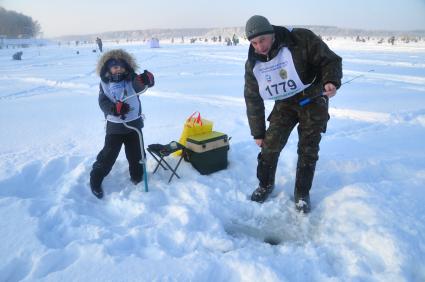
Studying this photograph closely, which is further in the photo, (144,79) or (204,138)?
(204,138)

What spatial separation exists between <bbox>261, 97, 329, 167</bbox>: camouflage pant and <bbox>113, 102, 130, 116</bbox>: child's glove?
1.46 metres

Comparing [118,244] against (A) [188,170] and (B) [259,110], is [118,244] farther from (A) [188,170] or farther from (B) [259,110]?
(B) [259,110]

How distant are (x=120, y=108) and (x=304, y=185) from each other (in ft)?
6.48

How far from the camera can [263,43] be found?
2.72 metres

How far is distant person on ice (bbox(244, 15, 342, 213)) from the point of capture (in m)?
2.74

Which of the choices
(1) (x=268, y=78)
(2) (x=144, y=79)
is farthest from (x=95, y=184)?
(1) (x=268, y=78)

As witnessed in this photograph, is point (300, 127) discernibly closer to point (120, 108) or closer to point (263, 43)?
point (263, 43)

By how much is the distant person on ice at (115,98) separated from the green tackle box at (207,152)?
2.35 ft

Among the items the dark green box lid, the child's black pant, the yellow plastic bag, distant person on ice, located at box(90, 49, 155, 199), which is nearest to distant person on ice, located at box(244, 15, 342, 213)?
the dark green box lid

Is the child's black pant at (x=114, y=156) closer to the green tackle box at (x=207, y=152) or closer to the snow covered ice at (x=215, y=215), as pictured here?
the snow covered ice at (x=215, y=215)

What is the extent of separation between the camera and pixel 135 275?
7.32 feet

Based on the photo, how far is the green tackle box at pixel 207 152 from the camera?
3822 mm

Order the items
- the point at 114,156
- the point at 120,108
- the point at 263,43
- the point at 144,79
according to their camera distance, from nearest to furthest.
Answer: the point at 263,43 < the point at 120,108 < the point at 144,79 < the point at 114,156

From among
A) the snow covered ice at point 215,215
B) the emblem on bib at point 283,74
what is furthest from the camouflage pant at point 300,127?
the snow covered ice at point 215,215
